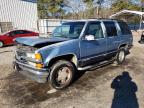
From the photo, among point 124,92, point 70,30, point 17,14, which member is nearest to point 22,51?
point 70,30

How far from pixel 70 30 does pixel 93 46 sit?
964mm

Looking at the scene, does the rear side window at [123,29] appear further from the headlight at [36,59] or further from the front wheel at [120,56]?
the headlight at [36,59]

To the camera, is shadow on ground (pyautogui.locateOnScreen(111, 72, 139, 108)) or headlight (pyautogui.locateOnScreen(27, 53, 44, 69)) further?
headlight (pyautogui.locateOnScreen(27, 53, 44, 69))

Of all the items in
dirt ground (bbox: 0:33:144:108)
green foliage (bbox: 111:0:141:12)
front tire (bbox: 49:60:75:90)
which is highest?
green foliage (bbox: 111:0:141:12)

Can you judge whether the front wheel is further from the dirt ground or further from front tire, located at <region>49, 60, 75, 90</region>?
front tire, located at <region>49, 60, 75, 90</region>

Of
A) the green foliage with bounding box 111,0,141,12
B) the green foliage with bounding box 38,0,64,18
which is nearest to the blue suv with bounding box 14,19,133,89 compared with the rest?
the green foliage with bounding box 111,0,141,12

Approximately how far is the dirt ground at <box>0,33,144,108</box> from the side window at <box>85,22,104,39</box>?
1.45 meters

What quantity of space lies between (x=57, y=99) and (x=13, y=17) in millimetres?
17285

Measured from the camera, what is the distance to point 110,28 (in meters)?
6.95

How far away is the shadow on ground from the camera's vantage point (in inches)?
169

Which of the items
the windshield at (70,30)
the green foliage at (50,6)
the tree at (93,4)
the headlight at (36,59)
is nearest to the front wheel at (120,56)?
the windshield at (70,30)

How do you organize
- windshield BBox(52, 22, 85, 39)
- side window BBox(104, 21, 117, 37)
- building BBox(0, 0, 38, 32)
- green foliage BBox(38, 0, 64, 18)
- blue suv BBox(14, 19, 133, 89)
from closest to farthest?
blue suv BBox(14, 19, 133, 89), windshield BBox(52, 22, 85, 39), side window BBox(104, 21, 117, 37), building BBox(0, 0, 38, 32), green foliage BBox(38, 0, 64, 18)

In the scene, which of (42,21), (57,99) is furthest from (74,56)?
(42,21)

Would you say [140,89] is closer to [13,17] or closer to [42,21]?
[13,17]
